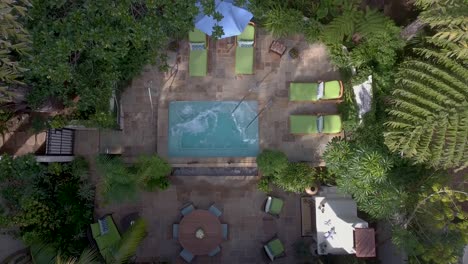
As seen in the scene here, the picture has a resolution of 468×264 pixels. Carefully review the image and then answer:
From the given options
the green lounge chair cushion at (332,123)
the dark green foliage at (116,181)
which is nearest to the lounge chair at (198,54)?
the dark green foliage at (116,181)

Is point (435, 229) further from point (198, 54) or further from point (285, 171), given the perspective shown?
point (198, 54)

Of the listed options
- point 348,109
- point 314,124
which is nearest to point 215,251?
point 314,124

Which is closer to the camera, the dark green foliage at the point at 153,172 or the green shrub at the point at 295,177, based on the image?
the dark green foliage at the point at 153,172

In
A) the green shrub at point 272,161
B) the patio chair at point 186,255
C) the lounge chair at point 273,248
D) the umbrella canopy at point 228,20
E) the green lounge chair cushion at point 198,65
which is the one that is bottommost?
the patio chair at point 186,255

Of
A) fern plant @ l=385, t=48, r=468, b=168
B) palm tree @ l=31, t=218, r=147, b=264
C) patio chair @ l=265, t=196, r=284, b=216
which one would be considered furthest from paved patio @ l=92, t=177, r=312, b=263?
fern plant @ l=385, t=48, r=468, b=168

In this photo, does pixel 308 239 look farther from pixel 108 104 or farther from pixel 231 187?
pixel 108 104

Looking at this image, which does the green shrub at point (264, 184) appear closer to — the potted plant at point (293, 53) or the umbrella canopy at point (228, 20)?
the potted plant at point (293, 53)
